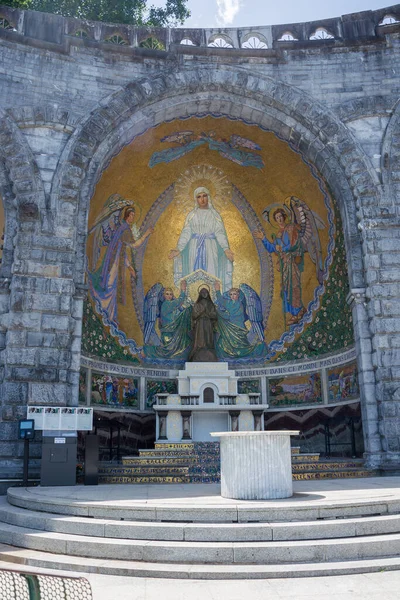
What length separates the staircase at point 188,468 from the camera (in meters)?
9.33

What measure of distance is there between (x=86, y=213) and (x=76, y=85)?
300 centimetres

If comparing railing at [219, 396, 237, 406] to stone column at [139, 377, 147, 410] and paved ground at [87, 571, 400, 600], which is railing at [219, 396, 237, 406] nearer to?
stone column at [139, 377, 147, 410]

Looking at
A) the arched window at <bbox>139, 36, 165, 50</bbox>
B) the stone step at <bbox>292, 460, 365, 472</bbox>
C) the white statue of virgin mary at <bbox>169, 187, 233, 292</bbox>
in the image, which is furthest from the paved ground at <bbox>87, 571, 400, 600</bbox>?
the arched window at <bbox>139, 36, 165, 50</bbox>

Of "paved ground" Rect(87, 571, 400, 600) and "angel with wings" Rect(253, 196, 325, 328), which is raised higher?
"angel with wings" Rect(253, 196, 325, 328)

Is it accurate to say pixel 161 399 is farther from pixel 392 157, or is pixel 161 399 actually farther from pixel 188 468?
pixel 392 157

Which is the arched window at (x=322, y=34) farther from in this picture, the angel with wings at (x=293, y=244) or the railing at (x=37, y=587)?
the railing at (x=37, y=587)

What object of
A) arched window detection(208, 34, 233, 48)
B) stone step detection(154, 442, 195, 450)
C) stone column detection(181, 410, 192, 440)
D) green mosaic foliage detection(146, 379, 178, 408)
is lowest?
stone step detection(154, 442, 195, 450)

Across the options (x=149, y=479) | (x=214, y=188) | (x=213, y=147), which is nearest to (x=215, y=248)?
(x=214, y=188)

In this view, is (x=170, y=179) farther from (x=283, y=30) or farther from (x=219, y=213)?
(x=283, y=30)

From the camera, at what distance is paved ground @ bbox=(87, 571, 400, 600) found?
391 centimetres

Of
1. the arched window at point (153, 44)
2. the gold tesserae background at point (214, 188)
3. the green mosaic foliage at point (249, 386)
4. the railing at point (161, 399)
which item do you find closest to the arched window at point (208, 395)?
the railing at point (161, 399)

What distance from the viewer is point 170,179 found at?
Answer: 14.4 m

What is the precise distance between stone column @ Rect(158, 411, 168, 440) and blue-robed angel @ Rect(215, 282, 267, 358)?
2.73 metres

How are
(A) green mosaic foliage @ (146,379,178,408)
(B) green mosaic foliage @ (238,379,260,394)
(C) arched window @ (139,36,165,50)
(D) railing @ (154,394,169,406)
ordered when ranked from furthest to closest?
(B) green mosaic foliage @ (238,379,260,394)
(A) green mosaic foliage @ (146,379,178,408)
(C) arched window @ (139,36,165,50)
(D) railing @ (154,394,169,406)
